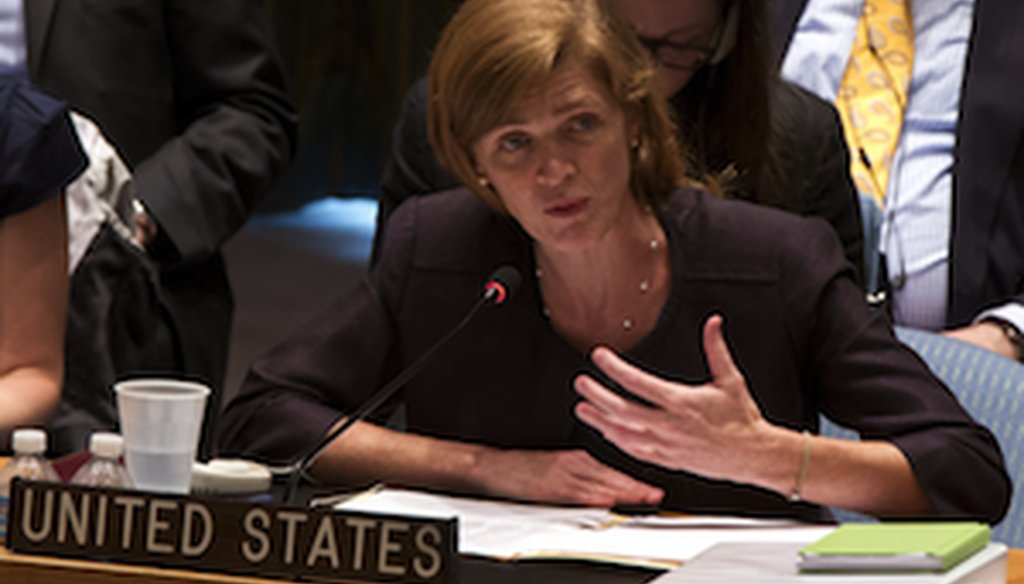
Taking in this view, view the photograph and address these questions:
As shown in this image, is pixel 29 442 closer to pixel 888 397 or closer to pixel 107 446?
pixel 107 446

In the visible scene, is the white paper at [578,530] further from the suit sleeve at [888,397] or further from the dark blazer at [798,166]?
the dark blazer at [798,166]

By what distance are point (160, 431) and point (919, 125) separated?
2.06m

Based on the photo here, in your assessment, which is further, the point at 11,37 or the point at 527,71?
the point at 11,37

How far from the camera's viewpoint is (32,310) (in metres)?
2.75

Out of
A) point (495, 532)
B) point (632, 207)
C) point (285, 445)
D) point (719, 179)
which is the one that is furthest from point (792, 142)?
point (495, 532)

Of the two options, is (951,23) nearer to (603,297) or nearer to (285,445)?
(603,297)

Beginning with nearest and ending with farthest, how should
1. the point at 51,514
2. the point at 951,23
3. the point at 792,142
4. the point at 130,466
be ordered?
the point at 51,514
the point at 130,466
the point at 792,142
the point at 951,23

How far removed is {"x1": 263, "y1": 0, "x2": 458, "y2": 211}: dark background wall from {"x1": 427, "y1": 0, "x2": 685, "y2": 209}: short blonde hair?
6073 millimetres

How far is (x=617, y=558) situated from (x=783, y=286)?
729 mm

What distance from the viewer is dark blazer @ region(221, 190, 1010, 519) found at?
8.21 ft

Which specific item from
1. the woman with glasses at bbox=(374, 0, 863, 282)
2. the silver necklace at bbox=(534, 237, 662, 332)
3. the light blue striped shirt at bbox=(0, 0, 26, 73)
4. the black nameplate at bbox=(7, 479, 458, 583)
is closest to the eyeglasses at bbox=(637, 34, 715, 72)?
the woman with glasses at bbox=(374, 0, 863, 282)

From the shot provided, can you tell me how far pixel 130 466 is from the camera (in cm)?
208

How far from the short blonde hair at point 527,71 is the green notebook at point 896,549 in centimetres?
90

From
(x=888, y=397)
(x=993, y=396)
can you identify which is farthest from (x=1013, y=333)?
(x=888, y=397)
